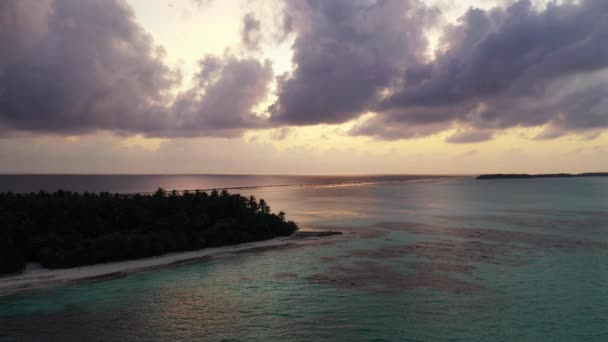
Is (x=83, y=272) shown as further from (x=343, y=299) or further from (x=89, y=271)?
(x=343, y=299)

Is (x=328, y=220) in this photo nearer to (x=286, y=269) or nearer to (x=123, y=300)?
(x=286, y=269)

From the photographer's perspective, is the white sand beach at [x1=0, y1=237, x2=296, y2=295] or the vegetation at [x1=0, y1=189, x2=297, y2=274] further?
the vegetation at [x1=0, y1=189, x2=297, y2=274]

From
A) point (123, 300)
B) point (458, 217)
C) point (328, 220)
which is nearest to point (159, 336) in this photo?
point (123, 300)

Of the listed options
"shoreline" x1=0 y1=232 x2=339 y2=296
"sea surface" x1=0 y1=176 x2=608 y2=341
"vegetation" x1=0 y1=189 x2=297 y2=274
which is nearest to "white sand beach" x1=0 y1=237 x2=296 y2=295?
"shoreline" x1=0 y1=232 x2=339 y2=296

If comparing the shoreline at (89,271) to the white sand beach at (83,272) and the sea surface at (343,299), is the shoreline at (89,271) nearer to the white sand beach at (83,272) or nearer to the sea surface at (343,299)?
the white sand beach at (83,272)

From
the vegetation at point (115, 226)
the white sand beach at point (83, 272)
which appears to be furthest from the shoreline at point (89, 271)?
the vegetation at point (115, 226)

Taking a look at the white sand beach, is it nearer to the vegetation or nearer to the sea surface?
the vegetation

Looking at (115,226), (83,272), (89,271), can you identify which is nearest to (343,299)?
(89,271)
